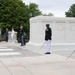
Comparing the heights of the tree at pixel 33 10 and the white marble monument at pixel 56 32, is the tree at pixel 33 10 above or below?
above

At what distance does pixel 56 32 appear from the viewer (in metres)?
18.8

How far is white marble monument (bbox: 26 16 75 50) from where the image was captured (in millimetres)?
18266

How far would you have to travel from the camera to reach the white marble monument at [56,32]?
18.3 metres

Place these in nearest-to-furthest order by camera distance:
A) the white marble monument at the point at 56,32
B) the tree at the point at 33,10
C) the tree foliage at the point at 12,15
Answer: the white marble monument at the point at 56,32 < the tree foliage at the point at 12,15 < the tree at the point at 33,10

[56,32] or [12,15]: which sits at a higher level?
[12,15]

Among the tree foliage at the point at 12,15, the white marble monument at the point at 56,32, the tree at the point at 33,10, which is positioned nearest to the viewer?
the white marble monument at the point at 56,32

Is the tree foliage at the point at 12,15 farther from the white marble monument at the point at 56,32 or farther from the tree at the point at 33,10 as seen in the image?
the white marble monument at the point at 56,32

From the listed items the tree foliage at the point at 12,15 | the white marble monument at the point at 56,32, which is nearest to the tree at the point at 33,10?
the tree foliage at the point at 12,15

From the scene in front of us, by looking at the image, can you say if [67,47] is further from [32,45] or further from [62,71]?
[62,71]

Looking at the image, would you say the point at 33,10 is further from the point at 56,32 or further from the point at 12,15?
the point at 56,32

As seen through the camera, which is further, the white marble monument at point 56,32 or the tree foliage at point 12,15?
the tree foliage at point 12,15

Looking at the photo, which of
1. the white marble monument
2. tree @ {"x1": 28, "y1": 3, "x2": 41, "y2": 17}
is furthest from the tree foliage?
the white marble monument

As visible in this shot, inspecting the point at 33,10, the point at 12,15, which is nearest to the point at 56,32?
the point at 12,15

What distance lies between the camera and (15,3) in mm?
55750
